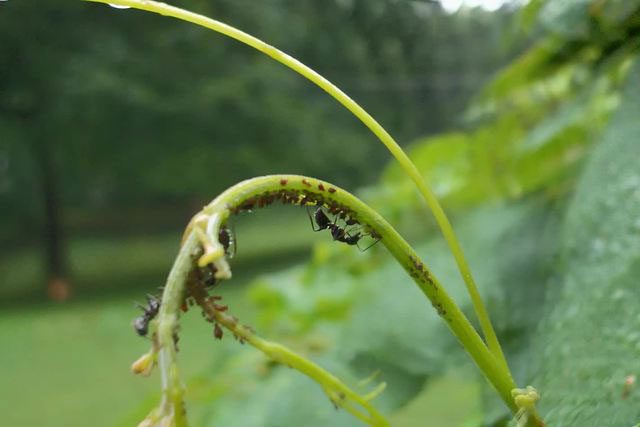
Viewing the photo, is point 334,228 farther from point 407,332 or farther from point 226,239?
point 407,332

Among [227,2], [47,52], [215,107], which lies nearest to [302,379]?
[227,2]

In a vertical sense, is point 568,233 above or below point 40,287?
above

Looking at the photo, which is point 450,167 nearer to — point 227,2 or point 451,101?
point 227,2

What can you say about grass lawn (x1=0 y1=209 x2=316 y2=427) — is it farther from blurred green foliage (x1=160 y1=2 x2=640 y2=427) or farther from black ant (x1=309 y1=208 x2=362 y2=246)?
black ant (x1=309 y1=208 x2=362 y2=246)

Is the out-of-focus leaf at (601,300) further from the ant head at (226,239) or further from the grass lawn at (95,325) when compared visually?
the grass lawn at (95,325)

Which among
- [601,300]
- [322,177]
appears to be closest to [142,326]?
[601,300]

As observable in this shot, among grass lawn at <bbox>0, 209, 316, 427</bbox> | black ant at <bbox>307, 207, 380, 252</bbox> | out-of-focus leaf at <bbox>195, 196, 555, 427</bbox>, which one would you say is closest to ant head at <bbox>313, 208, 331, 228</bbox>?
black ant at <bbox>307, 207, 380, 252</bbox>
